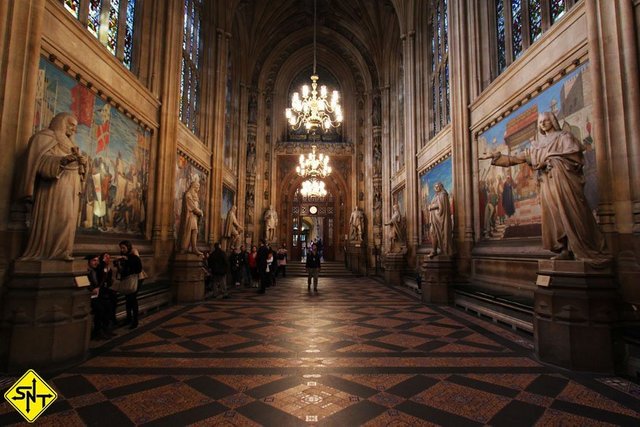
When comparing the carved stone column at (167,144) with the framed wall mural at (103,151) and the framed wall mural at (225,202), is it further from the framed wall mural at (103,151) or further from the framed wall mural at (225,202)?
the framed wall mural at (225,202)

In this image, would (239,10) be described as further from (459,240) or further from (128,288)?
(128,288)

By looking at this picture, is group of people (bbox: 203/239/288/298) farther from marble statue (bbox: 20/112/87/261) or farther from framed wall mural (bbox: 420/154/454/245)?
framed wall mural (bbox: 420/154/454/245)

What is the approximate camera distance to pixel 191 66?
13.6 metres

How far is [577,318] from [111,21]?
1072 cm

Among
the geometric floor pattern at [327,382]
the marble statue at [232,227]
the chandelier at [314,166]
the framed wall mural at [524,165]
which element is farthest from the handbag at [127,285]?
the chandelier at [314,166]

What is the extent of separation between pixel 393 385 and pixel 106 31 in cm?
943

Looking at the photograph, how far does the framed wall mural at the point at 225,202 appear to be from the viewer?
16.1 meters

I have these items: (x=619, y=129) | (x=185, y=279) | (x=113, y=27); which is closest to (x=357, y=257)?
(x=185, y=279)

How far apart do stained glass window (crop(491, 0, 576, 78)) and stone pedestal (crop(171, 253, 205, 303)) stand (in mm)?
9435

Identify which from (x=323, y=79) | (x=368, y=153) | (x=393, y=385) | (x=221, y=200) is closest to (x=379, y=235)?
(x=368, y=153)

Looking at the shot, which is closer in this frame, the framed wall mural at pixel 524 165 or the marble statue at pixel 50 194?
the marble statue at pixel 50 194

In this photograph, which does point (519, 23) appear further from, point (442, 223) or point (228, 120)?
point (228, 120)

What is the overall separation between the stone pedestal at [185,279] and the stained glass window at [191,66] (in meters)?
5.85

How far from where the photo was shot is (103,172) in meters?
7.56
